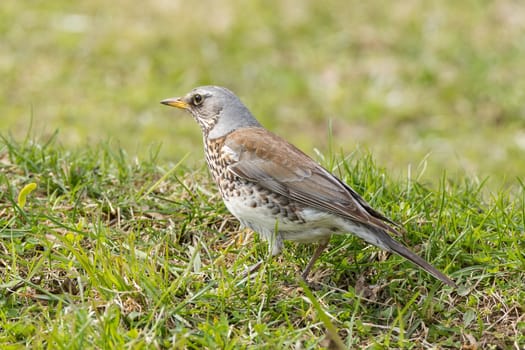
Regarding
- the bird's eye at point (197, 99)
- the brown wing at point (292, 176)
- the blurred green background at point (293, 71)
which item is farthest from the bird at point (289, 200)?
the blurred green background at point (293, 71)

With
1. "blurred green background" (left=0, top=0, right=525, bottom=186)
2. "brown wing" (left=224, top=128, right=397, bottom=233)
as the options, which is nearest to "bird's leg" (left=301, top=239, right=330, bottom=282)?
"brown wing" (left=224, top=128, right=397, bottom=233)

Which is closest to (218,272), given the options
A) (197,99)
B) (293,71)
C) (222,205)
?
(222,205)

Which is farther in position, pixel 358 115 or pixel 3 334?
pixel 358 115

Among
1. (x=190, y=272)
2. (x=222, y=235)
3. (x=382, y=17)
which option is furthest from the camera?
(x=382, y=17)

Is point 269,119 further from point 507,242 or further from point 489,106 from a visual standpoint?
point 507,242

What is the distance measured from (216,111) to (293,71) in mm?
5249

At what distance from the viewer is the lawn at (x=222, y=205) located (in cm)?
462

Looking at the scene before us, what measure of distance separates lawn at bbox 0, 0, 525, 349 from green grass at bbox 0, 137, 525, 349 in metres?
0.01

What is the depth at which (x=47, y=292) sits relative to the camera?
15.2 feet

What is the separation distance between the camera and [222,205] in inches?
230

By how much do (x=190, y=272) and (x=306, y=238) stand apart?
2.37 feet

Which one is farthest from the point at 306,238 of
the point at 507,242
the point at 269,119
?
the point at 269,119

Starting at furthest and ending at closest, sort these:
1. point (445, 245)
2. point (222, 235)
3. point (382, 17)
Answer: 1. point (382, 17)
2. point (222, 235)
3. point (445, 245)

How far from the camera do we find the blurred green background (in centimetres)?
967
